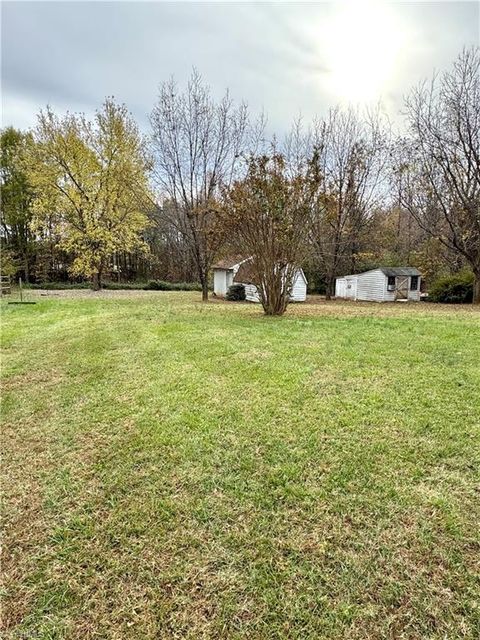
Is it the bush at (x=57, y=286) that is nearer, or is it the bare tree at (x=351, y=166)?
the bare tree at (x=351, y=166)

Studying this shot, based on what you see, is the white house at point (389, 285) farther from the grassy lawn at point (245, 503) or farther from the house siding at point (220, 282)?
the grassy lawn at point (245, 503)

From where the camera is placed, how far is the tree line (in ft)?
30.1

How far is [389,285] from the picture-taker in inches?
709

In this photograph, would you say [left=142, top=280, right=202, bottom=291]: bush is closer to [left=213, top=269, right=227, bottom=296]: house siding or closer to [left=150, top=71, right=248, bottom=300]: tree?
[left=213, top=269, right=227, bottom=296]: house siding

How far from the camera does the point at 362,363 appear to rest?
4410mm

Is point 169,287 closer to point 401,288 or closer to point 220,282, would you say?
point 220,282

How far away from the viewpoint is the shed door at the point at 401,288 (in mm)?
18156

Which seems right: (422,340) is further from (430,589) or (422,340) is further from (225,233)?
(225,233)

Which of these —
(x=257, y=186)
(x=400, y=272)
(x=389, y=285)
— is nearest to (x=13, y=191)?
(x=257, y=186)

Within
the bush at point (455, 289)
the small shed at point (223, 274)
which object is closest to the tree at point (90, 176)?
the small shed at point (223, 274)

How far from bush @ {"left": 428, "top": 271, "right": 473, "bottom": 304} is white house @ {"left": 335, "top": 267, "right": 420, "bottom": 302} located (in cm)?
132

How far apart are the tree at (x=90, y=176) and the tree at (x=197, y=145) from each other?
3.43 m

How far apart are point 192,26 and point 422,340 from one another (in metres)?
5.46

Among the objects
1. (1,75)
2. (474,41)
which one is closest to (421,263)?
(474,41)
